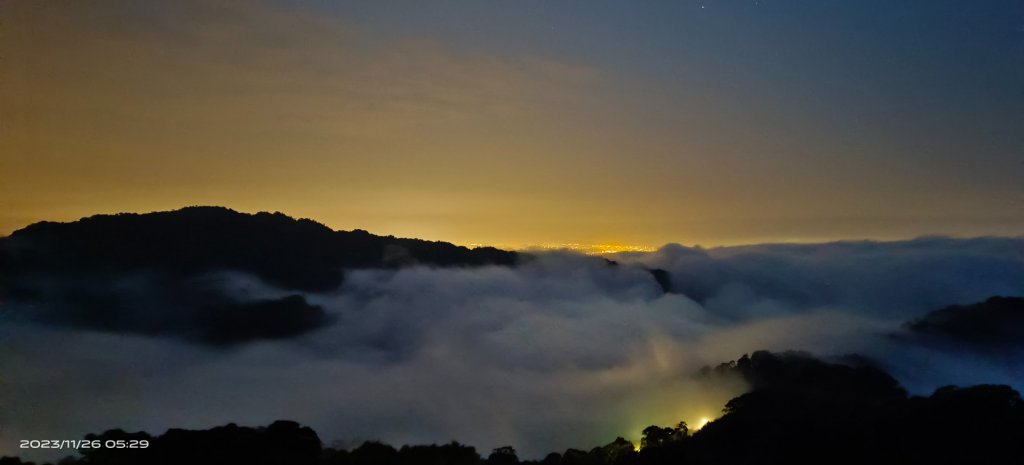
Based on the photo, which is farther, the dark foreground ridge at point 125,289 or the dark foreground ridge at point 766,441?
the dark foreground ridge at point 125,289

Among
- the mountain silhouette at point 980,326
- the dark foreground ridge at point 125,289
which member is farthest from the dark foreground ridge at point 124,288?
the mountain silhouette at point 980,326

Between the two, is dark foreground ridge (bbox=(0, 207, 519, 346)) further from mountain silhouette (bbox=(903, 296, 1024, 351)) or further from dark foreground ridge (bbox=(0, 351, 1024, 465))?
mountain silhouette (bbox=(903, 296, 1024, 351))

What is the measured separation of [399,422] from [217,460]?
58948 mm

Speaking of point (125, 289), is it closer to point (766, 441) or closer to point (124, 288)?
point (124, 288)

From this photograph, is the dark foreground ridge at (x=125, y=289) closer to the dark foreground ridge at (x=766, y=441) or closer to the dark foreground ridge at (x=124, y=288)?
the dark foreground ridge at (x=124, y=288)

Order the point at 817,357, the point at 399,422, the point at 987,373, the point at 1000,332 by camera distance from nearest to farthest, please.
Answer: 1. the point at 399,422
2. the point at 817,357
3. the point at 987,373
4. the point at 1000,332

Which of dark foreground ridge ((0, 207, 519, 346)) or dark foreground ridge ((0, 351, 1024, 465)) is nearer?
dark foreground ridge ((0, 351, 1024, 465))

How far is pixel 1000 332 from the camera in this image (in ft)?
624

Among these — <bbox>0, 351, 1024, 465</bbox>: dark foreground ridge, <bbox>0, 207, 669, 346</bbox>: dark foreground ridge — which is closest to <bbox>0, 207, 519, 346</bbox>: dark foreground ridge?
<bbox>0, 207, 669, 346</bbox>: dark foreground ridge

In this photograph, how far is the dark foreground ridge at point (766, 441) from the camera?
81188 millimetres

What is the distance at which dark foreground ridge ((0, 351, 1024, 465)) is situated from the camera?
81188mm

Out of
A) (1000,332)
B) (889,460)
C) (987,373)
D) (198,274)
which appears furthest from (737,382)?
(198,274)

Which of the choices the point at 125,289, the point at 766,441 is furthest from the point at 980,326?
the point at 125,289

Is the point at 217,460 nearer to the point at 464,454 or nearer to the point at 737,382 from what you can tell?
the point at 464,454
